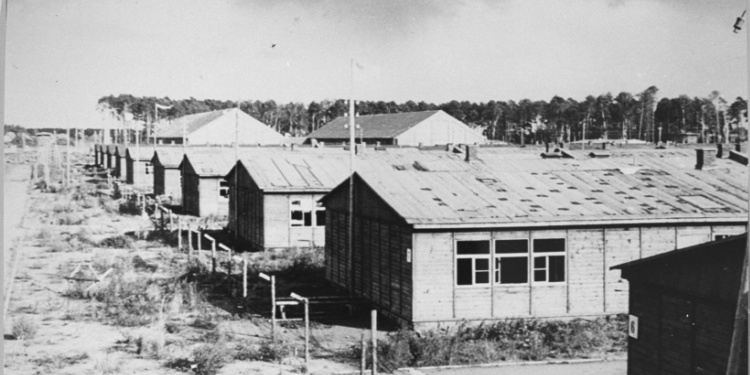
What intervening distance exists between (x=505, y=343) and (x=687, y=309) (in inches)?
210

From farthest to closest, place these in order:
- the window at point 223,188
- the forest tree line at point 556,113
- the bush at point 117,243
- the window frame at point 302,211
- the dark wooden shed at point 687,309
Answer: the forest tree line at point 556,113, the window at point 223,188, the bush at point 117,243, the window frame at point 302,211, the dark wooden shed at point 687,309

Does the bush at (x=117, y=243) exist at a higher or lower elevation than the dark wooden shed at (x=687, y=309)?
lower

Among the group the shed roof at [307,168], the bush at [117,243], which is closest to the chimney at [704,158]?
the shed roof at [307,168]

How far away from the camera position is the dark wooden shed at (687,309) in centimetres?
1040

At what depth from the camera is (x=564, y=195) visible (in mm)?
19281

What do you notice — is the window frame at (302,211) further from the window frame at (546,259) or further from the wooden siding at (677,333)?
the wooden siding at (677,333)

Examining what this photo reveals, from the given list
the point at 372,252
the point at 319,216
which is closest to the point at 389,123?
the point at 319,216

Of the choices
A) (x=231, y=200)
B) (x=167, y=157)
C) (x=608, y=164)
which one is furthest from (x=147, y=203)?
(x=608, y=164)

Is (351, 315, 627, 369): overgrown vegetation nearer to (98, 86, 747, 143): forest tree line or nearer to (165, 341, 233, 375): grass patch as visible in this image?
(165, 341, 233, 375): grass patch

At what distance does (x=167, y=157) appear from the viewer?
51375 mm

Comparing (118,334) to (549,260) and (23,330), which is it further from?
(549,260)

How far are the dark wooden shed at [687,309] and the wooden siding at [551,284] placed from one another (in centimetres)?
512

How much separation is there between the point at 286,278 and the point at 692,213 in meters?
12.5

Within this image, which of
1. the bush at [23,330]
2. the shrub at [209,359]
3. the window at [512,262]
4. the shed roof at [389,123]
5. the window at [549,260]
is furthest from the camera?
the shed roof at [389,123]
